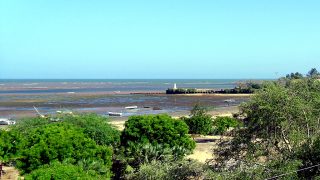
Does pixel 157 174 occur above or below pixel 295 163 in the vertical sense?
below

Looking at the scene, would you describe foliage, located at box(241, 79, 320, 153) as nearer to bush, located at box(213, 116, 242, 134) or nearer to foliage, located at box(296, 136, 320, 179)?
foliage, located at box(296, 136, 320, 179)

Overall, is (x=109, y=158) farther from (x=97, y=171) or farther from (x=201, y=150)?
(x=201, y=150)

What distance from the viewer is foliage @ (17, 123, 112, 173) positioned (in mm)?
23891

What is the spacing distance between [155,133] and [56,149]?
7731 millimetres

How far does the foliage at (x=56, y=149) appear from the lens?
23.9 meters

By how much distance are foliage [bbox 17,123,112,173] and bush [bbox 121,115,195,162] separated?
3.76m

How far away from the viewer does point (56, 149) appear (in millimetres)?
24406

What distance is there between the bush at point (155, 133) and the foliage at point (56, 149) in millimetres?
3762

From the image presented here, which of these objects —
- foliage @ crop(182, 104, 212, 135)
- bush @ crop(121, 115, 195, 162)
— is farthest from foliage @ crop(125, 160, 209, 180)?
foliage @ crop(182, 104, 212, 135)

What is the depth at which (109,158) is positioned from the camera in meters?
25.9

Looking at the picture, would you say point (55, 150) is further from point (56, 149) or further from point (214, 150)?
point (214, 150)

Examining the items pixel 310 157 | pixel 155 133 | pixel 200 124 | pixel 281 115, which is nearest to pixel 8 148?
pixel 155 133

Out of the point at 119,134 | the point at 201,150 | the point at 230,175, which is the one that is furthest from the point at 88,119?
the point at 230,175

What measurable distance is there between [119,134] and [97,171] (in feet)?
29.9
